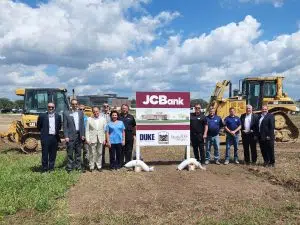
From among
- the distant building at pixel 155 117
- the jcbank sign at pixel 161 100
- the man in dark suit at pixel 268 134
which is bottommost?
the man in dark suit at pixel 268 134

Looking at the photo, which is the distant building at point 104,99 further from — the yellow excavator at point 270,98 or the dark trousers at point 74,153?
the dark trousers at point 74,153

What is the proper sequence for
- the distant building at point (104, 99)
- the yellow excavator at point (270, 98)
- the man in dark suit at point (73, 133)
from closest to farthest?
the man in dark suit at point (73, 133)
the yellow excavator at point (270, 98)
the distant building at point (104, 99)

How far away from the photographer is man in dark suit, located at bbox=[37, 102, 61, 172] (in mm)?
12812

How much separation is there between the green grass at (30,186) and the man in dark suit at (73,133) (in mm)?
427

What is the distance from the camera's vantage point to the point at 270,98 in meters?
23.4

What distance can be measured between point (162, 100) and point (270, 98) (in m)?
11.3

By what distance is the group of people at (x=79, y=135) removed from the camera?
12805 mm

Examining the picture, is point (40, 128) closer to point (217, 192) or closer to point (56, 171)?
point (56, 171)

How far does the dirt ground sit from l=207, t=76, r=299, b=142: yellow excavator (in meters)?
9.26

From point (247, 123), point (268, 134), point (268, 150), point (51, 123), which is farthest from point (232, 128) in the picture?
point (51, 123)

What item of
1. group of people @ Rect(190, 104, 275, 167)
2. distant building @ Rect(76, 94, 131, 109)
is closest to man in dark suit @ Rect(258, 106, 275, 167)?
group of people @ Rect(190, 104, 275, 167)

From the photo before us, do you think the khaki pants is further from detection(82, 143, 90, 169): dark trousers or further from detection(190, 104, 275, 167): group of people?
detection(190, 104, 275, 167): group of people

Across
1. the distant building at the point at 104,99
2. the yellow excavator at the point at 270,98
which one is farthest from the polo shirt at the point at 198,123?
the distant building at the point at 104,99

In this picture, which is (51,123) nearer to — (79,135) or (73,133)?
(73,133)
